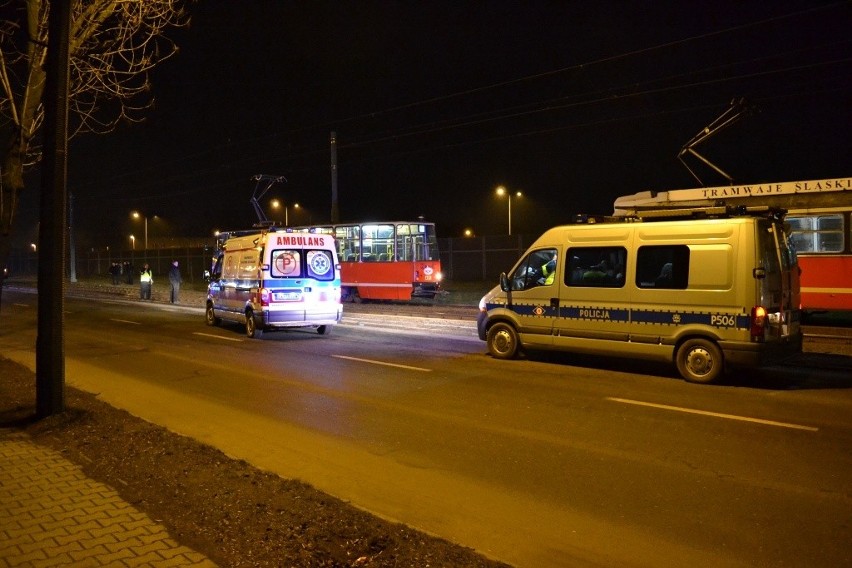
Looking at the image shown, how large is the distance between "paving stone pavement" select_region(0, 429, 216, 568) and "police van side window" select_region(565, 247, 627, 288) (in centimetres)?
802

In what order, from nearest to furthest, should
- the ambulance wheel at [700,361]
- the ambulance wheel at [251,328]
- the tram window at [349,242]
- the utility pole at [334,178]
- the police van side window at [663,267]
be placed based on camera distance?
the ambulance wheel at [700,361], the police van side window at [663,267], the ambulance wheel at [251,328], the tram window at [349,242], the utility pole at [334,178]

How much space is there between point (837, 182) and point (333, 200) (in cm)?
2052

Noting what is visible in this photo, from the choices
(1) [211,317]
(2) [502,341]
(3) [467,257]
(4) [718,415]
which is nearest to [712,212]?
(4) [718,415]

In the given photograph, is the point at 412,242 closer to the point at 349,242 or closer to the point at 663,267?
the point at 349,242

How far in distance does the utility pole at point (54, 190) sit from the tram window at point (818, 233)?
1525cm

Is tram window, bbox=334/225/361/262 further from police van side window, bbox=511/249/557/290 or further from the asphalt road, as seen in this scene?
police van side window, bbox=511/249/557/290

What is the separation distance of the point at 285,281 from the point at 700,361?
9271mm

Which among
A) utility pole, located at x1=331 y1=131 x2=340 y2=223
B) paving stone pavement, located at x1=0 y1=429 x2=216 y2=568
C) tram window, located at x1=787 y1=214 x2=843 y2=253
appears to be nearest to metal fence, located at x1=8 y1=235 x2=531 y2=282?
utility pole, located at x1=331 y1=131 x2=340 y2=223

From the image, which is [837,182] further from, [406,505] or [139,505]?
[139,505]

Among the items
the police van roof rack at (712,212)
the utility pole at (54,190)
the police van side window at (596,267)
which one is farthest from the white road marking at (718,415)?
the utility pole at (54,190)

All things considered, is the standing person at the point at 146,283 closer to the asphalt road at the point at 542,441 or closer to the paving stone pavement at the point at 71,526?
the asphalt road at the point at 542,441

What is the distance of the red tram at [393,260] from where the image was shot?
25766 millimetres

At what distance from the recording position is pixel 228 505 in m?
5.03

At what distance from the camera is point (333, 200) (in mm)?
31203
